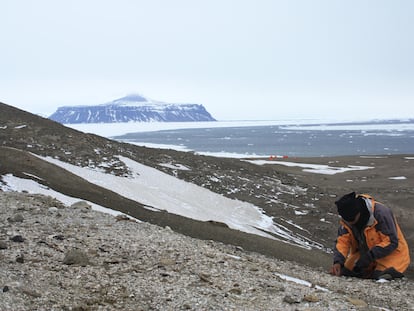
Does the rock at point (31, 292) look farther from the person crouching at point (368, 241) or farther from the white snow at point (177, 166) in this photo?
the white snow at point (177, 166)

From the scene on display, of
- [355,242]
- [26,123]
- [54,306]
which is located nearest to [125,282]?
[54,306]

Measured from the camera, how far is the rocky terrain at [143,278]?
19.9 ft

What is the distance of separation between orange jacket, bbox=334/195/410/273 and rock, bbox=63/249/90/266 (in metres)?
4.17

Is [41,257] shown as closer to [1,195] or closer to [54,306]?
[54,306]

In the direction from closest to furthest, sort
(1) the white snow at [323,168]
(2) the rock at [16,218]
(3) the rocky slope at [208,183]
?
(2) the rock at [16,218], (3) the rocky slope at [208,183], (1) the white snow at [323,168]

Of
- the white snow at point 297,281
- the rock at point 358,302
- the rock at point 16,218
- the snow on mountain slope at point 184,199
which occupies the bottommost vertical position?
the snow on mountain slope at point 184,199

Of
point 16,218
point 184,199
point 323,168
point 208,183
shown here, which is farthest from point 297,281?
point 323,168

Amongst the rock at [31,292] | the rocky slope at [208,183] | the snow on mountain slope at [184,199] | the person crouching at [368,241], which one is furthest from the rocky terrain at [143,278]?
the snow on mountain slope at [184,199]

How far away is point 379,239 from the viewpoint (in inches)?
314

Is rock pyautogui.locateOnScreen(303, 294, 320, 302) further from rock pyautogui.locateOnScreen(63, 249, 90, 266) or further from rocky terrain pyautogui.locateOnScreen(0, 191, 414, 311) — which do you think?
rock pyautogui.locateOnScreen(63, 249, 90, 266)

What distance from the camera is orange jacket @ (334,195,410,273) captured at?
7875 mm

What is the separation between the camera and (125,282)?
6.75 m

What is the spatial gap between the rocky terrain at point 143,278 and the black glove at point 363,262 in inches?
12.9

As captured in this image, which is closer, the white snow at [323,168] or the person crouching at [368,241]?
the person crouching at [368,241]
